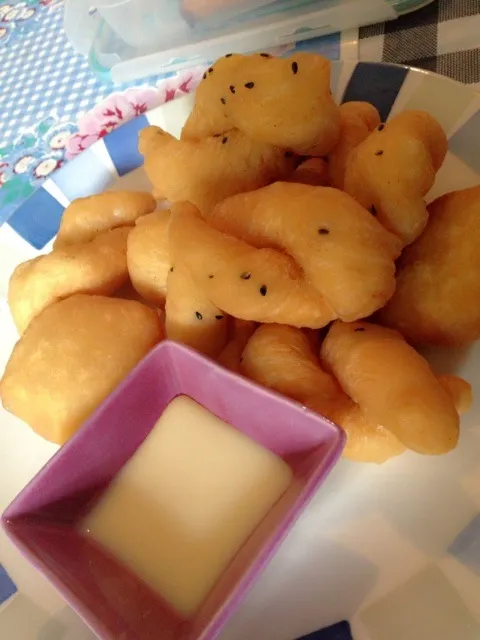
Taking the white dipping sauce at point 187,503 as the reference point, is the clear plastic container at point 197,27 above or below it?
above

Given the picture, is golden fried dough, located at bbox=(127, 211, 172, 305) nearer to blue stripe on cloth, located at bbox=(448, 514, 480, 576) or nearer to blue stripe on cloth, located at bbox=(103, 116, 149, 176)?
blue stripe on cloth, located at bbox=(103, 116, 149, 176)

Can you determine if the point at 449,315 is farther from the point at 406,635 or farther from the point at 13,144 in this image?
the point at 13,144

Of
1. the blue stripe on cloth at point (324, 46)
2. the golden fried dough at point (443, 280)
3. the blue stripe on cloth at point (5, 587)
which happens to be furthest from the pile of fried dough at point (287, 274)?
the blue stripe on cloth at point (324, 46)

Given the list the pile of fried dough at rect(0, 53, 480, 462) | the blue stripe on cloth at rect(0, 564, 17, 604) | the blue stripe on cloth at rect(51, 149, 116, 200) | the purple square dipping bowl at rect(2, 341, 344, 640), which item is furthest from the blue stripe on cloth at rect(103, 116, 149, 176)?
the blue stripe on cloth at rect(0, 564, 17, 604)

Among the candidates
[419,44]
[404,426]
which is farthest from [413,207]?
[419,44]

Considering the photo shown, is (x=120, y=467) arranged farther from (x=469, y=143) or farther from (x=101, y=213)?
(x=469, y=143)

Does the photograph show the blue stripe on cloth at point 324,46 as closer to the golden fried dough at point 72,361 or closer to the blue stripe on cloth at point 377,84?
the blue stripe on cloth at point 377,84

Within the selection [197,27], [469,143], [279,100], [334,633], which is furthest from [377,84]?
[334,633]
